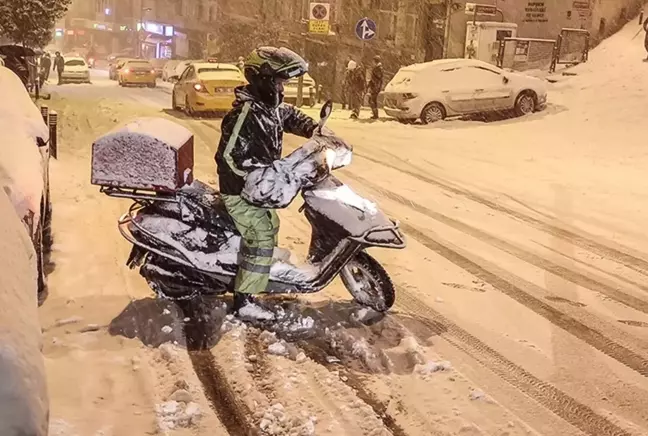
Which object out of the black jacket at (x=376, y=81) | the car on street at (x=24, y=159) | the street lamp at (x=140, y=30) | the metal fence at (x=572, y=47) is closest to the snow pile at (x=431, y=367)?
the car on street at (x=24, y=159)

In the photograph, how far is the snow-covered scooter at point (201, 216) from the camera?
5859 millimetres

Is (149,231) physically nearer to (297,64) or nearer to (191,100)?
(297,64)

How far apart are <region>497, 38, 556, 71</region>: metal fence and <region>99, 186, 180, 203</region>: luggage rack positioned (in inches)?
860

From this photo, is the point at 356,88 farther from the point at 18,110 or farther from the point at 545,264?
the point at 18,110

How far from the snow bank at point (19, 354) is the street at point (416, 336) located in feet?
5.79

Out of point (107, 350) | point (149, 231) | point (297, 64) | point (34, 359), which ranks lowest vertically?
point (107, 350)

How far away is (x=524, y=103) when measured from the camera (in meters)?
21.0

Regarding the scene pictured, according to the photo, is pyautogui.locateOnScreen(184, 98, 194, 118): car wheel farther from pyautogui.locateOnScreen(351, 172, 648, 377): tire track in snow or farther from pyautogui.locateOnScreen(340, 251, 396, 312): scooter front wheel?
pyautogui.locateOnScreen(340, 251, 396, 312): scooter front wheel

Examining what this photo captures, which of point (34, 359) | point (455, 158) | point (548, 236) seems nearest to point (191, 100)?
point (455, 158)

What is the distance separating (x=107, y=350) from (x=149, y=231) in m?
0.97

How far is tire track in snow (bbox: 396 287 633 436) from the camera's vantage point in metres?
4.82

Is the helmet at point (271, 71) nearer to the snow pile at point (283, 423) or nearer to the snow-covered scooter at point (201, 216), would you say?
the snow-covered scooter at point (201, 216)

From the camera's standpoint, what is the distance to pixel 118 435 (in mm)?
4355

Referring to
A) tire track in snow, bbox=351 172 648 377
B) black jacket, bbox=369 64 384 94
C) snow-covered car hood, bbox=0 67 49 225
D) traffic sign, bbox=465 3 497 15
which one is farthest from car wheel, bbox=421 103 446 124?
snow-covered car hood, bbox=0 67 49 225
